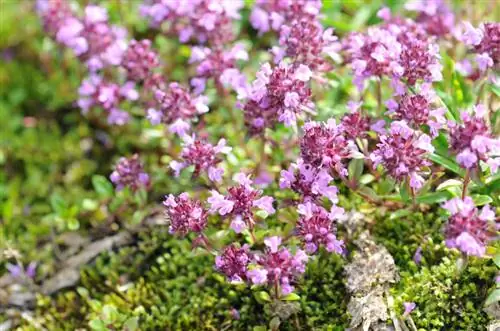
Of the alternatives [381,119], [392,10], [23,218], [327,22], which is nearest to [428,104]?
[381,119]

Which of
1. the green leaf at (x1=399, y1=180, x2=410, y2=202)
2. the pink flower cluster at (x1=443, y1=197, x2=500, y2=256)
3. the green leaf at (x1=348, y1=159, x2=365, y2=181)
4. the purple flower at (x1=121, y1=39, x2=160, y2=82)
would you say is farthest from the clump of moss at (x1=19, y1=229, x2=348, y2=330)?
the purple flower at (x1=121, y1=39, x2=160, y2=82)

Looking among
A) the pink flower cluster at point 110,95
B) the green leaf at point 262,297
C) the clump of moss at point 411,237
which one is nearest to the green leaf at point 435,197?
the clump of moss at point 411,237

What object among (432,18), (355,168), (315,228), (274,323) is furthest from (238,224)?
(432,18)

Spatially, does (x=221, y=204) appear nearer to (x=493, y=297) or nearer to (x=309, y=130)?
(x=309, y=130)

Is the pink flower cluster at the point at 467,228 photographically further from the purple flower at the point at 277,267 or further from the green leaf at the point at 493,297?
the purple flower at the point at 277,267

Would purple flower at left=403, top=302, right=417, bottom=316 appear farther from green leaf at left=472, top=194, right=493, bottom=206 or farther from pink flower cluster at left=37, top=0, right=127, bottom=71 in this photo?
pink flower cluster at left=37, top=0, right=127, bottom=71

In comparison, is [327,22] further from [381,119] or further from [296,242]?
[296,242]
